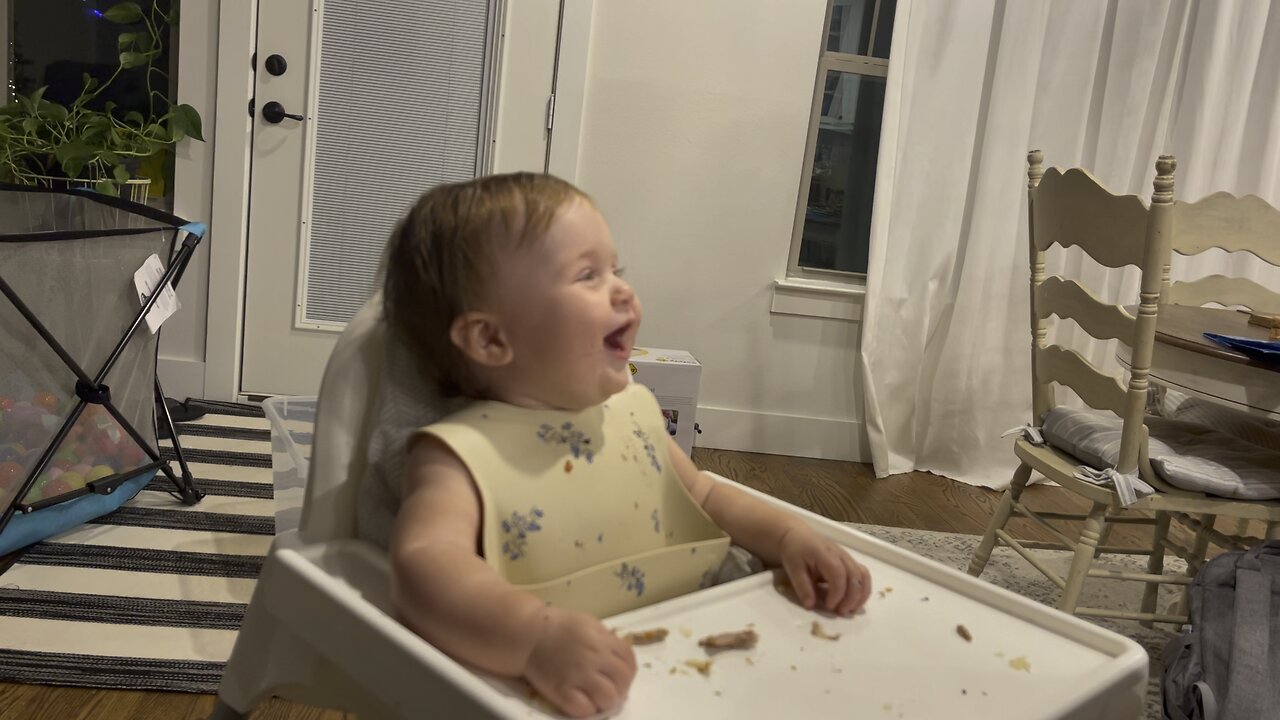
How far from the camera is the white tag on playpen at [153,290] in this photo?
2.03 metres

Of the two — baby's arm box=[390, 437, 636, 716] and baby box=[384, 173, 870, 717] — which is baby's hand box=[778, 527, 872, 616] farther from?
baby's arm box=[390, 437, 636, 716]

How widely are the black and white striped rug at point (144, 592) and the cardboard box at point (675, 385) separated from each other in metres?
1.07

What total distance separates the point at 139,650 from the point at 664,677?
1320mm

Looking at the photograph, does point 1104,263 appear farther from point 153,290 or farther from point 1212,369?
point 153,290

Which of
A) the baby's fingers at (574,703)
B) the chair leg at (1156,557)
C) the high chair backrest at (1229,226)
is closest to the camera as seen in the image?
the baby's fingers at (574,703)

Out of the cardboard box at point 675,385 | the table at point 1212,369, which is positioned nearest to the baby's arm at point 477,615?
the table at point 1212,369

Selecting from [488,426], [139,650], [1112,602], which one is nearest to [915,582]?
[488,426]

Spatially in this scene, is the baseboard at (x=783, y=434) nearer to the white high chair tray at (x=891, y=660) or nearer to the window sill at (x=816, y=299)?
the window sill at (x=816, y=299)

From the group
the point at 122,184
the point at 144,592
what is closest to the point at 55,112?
the point at 122,184

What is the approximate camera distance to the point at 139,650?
1672 mm

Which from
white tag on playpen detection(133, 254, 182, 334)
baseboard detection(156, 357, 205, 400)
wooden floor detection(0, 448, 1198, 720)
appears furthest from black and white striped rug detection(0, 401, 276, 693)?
wooden floor detection(0, 448, 1198, 720)

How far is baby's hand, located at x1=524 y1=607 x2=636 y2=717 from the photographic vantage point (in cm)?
64

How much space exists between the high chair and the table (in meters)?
1.00

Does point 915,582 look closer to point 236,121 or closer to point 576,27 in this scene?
point 576,27
